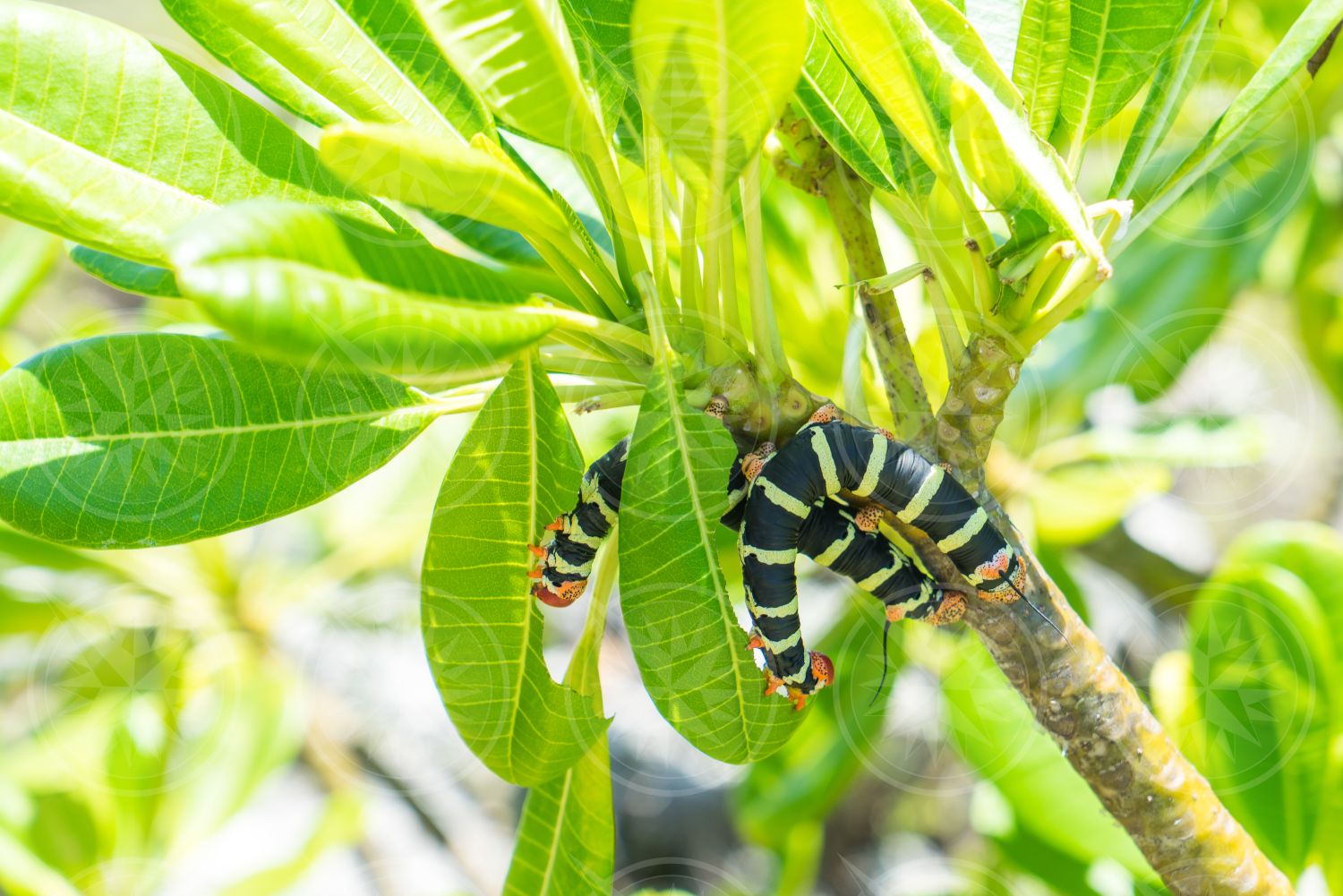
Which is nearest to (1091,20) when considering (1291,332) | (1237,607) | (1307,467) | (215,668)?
(1237,607)

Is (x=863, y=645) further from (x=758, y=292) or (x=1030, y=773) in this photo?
(x=758, y=292)

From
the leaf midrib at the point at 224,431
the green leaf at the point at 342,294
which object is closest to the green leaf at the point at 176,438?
the leaf midrib at the point at 224,431

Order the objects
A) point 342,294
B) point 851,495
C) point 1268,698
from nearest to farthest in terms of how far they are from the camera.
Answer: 1. point 342,294
2. point 851,495
3. point 1268,698

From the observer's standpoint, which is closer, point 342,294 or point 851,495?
point 342,294

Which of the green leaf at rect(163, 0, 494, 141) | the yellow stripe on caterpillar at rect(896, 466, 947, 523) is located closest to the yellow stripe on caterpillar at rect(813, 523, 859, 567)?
the yellow stripe on caterpillar at rect(896, 466, 947, 523)

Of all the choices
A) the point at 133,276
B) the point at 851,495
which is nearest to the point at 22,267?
the point at 133,276

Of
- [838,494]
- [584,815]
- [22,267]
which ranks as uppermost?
[22,267]
